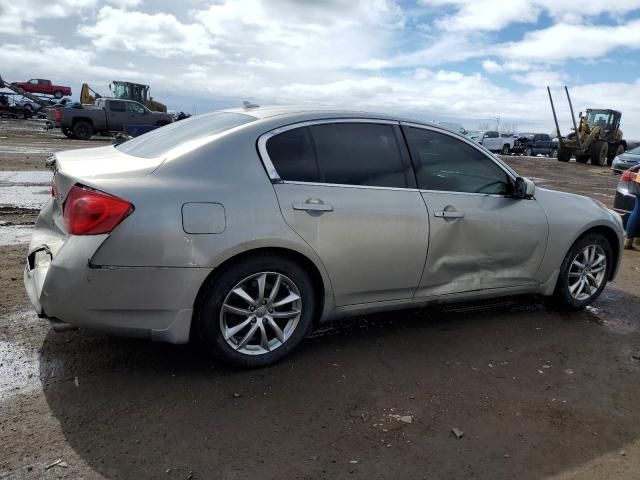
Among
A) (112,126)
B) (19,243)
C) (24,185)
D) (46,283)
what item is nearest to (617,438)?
(46,283)

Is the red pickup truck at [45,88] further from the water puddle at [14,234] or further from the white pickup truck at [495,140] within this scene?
the water puddle at [14,234]

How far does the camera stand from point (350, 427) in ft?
9.13

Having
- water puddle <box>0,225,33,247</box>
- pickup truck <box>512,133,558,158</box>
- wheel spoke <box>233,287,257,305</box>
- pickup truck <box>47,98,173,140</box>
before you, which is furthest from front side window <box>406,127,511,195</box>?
pickup truck <box>512,133,558,158</box>

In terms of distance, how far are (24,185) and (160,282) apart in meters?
8.34

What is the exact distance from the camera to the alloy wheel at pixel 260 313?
10.3 feet

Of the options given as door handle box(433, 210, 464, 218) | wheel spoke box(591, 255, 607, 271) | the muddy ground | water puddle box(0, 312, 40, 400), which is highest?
door handle box(433, 210, 464, 218)

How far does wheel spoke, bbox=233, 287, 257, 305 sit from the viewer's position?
311cm

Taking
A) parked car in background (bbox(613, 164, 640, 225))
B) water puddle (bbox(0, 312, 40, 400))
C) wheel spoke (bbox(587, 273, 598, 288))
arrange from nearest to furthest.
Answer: water puddle (bbox(0, 312, 40, 400)) < wheel spoke (bbox(587, 273, 598, 288)) < parked car in background (bbox(613, 164, 640, 225))

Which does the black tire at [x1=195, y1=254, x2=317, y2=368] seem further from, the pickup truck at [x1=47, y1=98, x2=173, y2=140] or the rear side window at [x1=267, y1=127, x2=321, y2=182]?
the pickup truck at [x1=47, y1=98, x2=173, y2=140]

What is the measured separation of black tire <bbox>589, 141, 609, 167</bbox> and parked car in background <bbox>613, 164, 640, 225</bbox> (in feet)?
78.5

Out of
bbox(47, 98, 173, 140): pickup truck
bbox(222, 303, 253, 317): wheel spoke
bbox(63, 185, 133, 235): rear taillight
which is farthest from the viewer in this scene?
bbox(47, 98, 173, 140): pickup truck

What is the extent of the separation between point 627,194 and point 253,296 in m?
6.30

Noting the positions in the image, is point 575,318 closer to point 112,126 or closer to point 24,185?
point 24,185

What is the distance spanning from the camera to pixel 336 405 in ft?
9.78
